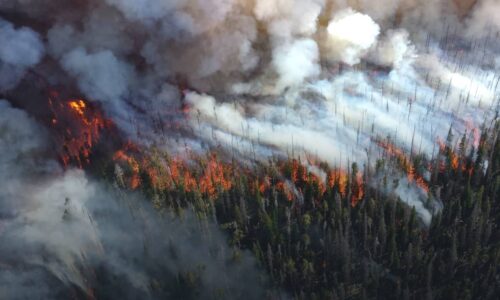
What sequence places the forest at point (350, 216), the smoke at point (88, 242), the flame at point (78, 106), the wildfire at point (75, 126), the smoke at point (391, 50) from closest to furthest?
the forest at point (350, 216) < the smoke at point (88, 242) < the wildfire at point (75, 126) < the flame at point (78, 106) < the smoke at point (391, 50)

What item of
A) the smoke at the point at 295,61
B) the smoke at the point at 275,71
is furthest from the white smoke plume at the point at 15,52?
the smoke at the point at 295,61

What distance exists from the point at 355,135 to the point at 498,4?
51.6 metres

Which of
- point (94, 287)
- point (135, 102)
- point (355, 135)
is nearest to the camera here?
point (94, 287)

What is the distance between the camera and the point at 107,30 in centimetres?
10462

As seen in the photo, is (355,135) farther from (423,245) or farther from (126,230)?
(126,230)

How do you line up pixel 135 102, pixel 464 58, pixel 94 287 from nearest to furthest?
pixel 94 287, pixel 135 102, pixel 464 58

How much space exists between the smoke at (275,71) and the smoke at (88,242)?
1357 centimetres

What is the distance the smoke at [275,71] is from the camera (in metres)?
103

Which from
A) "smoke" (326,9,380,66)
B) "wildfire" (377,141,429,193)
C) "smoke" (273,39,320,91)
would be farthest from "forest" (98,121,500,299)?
"smoke" (326,9,380,66)

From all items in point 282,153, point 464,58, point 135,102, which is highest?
point 464,58

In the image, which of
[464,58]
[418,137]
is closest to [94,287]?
[418,137]

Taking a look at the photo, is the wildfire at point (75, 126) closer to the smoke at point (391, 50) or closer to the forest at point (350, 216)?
the forest at point (350, 216)

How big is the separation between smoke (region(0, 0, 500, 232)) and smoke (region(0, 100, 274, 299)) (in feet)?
44.5

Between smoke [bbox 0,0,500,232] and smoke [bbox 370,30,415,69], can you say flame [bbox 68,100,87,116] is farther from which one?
smoke [bbox 370,30,415,69]
